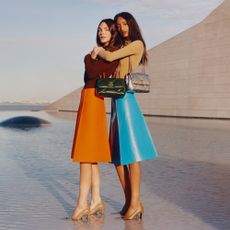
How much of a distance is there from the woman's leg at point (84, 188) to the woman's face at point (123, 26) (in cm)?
118

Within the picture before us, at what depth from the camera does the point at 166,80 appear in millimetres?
35125

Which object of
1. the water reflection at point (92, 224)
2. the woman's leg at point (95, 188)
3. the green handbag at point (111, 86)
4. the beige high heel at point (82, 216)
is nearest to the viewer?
the water reflection at point (92, 224)

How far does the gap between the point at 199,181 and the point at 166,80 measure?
93.3 ft

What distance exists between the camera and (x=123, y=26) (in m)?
4.74

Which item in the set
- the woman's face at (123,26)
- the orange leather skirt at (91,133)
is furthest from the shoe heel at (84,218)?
the woman's face at (123,26)

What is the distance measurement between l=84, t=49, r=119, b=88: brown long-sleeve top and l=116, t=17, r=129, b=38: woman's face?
0.26 m

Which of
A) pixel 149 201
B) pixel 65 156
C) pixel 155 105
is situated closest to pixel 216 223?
pixel 149 201

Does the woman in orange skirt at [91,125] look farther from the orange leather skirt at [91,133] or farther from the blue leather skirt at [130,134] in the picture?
the blue leather skirt at [130,134]

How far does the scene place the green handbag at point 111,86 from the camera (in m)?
4.49

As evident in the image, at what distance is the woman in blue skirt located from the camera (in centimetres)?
462

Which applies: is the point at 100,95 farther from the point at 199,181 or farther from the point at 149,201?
the point at 199,181

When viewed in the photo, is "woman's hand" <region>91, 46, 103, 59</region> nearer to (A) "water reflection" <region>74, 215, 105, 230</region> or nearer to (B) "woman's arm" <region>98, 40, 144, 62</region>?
(B) "woman's arm" <region>98, 40, 144, 62</region>

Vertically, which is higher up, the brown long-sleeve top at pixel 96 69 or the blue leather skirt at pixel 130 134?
the brown long-sleeve top at pixel 96 69

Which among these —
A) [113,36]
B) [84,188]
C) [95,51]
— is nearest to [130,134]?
[84,188]
